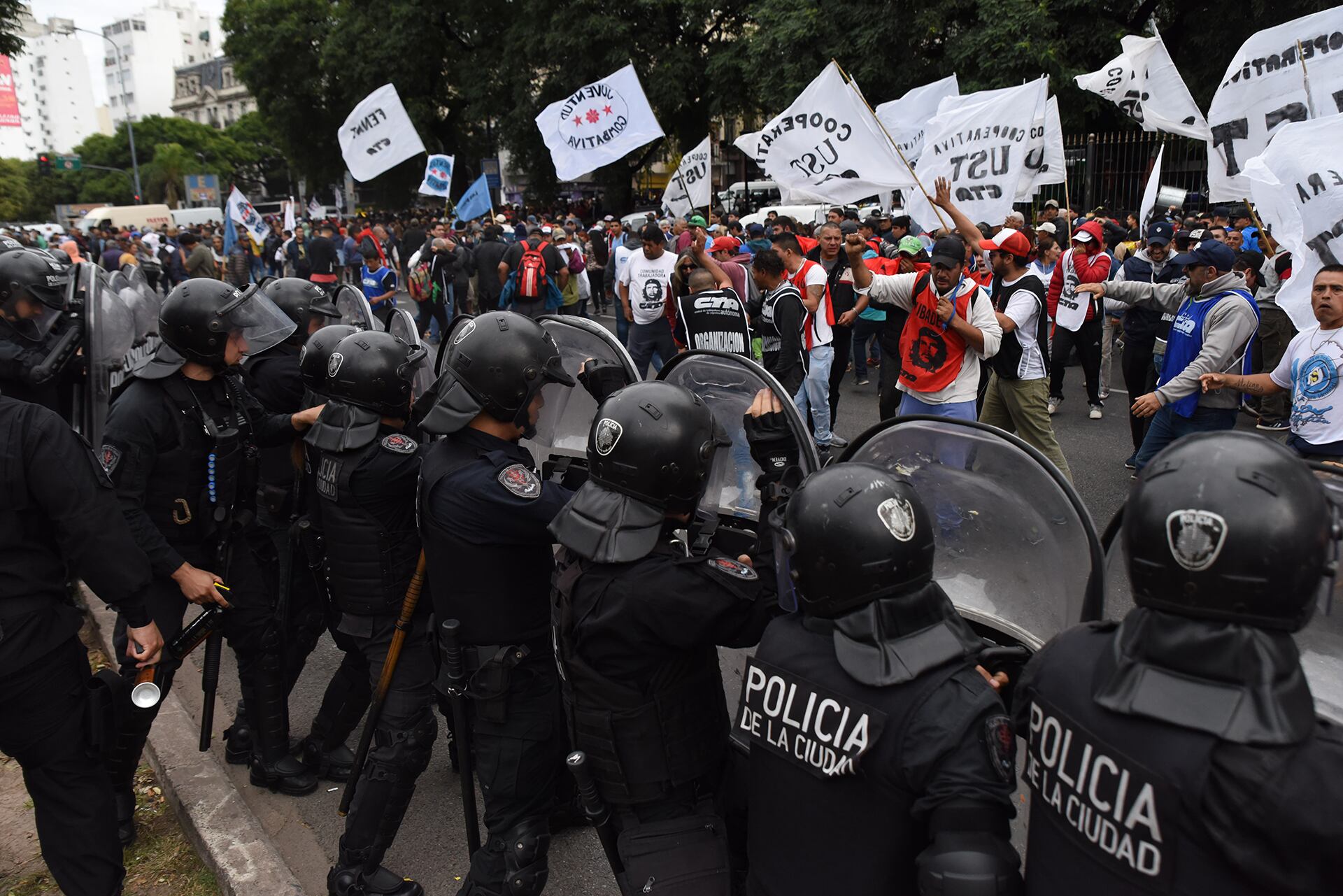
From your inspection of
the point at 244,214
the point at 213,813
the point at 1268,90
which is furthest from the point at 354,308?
the point at 244,214

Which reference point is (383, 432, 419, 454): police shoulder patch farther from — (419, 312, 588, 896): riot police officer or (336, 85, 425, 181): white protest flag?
(336, 85, 425, 181): white protest flag

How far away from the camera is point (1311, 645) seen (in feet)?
6.44

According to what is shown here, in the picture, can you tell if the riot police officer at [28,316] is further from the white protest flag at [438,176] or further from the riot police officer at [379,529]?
the white protest flag at [438,176]

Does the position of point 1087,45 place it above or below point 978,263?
above

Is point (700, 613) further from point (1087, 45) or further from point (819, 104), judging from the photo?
point (1087, 45)

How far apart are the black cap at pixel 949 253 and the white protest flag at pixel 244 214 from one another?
53.4 feet

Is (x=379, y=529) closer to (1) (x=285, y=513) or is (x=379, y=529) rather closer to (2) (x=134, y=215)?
(1) (x=285, y=513)

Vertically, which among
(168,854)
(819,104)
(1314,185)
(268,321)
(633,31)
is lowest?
(168,854)

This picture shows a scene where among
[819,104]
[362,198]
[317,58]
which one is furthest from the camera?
[362,198]

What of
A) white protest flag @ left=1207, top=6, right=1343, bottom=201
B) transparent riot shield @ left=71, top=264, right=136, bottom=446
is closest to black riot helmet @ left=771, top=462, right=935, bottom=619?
transparent riot shield @ left=71, top=264, right=136, bottom=446

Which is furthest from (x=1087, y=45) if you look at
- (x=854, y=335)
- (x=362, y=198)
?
(x=362, y=198)

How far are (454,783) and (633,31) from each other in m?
28.6

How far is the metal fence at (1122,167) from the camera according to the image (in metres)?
18.9

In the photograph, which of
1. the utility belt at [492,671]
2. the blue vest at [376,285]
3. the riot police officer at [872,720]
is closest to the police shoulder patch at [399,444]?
the utility belt at [492,671]
